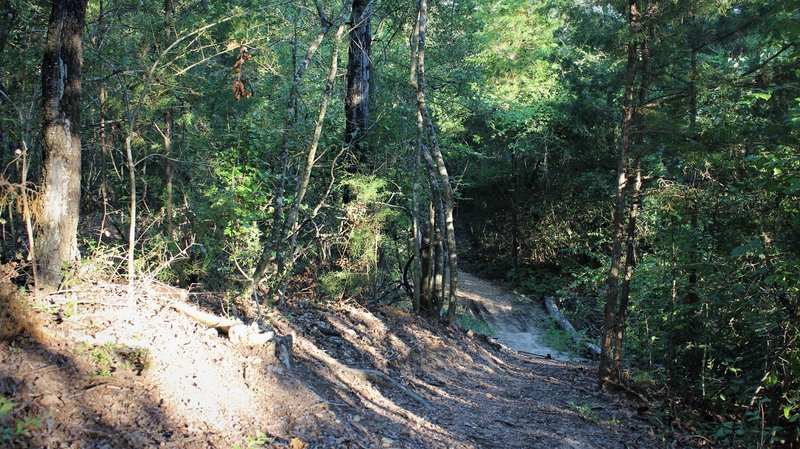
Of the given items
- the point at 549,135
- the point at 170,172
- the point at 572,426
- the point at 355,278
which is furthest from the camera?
the point at 549,135

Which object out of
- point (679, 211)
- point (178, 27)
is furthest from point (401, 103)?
point (679, 211)

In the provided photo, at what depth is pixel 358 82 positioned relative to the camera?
11.4 meters

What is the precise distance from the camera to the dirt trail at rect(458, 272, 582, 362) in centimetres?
1633

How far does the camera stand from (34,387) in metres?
3.79

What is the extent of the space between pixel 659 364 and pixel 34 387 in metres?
9.00

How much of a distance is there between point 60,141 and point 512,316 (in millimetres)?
16333

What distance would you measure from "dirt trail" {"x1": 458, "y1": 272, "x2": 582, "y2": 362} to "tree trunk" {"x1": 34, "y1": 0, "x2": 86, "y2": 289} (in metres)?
12.2

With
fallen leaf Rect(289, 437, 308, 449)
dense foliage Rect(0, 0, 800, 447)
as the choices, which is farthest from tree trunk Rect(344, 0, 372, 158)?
fallen leaf Rect(289, 437, 308, 449)

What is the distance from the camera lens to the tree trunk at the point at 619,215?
870 cm

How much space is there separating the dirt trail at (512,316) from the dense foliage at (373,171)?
3799 mm

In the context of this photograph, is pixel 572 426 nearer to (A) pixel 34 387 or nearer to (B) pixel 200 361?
(B) pixel 200 361

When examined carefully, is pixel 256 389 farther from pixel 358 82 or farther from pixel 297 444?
pixel 358 82

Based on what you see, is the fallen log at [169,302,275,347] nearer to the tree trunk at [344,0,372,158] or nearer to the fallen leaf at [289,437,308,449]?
the fallen leaf at [289,437,308,449]

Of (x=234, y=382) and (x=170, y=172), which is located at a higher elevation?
(x=170, y=172)
